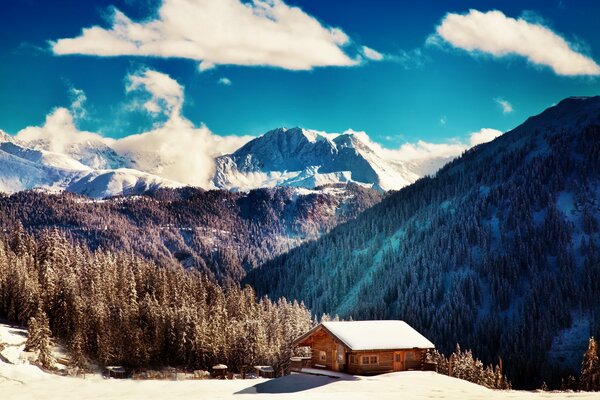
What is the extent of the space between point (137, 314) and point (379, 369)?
5611 centimetres

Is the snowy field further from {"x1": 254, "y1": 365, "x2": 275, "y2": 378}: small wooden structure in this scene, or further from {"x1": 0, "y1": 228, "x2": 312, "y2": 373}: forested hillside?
{"x1": 254, "y1": 365, "x2": 275, "y2": 378}: small wooden structure

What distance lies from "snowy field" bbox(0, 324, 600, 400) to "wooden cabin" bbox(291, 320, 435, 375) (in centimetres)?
276

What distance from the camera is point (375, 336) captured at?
65.1 m

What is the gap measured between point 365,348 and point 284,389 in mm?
11107

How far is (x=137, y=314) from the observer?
108 m

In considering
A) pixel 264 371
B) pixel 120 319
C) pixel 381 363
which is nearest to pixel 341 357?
pixel 381 363

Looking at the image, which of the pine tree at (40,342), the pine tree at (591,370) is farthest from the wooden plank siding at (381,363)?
the pine tree at (591,370)

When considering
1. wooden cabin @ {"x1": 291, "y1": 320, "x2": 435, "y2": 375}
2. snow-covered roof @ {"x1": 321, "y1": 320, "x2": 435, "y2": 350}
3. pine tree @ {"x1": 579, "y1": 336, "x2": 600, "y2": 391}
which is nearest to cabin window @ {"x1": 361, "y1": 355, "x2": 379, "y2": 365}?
wooden cabin @ {"x1": 291, "y1": 320, "x2": 435, "y2": 375}

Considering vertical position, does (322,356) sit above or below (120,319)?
below

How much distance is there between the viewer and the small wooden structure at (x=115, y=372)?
91500 millimetres

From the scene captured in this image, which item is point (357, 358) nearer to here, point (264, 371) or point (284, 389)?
point (284, 389)

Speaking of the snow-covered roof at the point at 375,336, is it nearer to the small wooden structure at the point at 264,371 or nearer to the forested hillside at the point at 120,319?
the small wooden structure at the point at 264,371

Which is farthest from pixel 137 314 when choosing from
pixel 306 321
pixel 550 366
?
pixel 550 366

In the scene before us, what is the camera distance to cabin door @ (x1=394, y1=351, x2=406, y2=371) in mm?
64750
